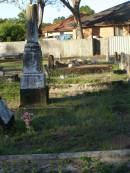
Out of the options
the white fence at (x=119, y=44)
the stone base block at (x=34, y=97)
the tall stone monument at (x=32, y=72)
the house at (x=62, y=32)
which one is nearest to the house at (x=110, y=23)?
the white fence at (x=119, y=44)

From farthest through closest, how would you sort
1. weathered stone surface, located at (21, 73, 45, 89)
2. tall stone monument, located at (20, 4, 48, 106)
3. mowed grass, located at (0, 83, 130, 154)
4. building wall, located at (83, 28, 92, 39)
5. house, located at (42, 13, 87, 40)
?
house, located at (42, 13, 87, 40) → building wall, located at (83, 28, 92, 39) → weathered stone surface, located at (21, 73, 45, 89) → tall stone monument, located at (20, 4, 48, 106) → mowed grass, located at (0, 83, 130, 154)

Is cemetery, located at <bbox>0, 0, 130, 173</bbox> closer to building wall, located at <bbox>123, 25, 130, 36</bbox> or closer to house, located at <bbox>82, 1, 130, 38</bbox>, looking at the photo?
house, located at <bbox>82, 1, 130, 38</bbox>

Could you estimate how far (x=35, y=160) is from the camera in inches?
297

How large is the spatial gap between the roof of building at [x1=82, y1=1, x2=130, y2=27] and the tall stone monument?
3519 cm

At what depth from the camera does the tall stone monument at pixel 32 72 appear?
15.3 meters

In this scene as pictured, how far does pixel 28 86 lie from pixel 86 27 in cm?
4022

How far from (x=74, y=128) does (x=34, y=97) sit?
15.2 feet

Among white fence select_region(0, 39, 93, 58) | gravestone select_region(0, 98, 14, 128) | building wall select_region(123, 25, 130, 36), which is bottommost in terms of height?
white fence select_region(0, 39, 93, 58)

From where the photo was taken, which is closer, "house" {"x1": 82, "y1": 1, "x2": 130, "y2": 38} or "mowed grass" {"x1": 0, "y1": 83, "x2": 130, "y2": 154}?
"mowed grass" {"x1": 0, "y1": 83, "x2": 130, "y2": 154}

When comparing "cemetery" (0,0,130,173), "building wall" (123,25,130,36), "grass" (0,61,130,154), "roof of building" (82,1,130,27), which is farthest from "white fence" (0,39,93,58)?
"grass" (0,61,130,154)

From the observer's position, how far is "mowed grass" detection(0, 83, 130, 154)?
916cm

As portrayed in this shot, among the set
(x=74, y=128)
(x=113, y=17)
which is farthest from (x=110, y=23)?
(x=74, y=128)

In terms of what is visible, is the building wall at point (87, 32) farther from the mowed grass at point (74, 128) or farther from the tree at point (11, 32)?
the mowed grass at point (74, 128)

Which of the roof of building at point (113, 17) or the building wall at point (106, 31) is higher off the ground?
the roof of building at point (113, 17)
